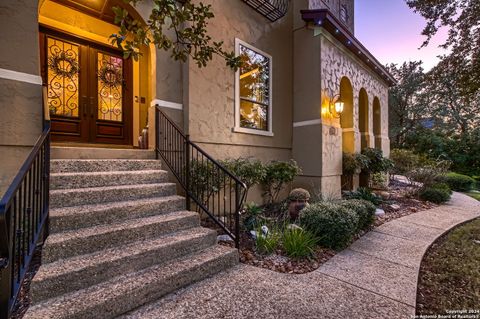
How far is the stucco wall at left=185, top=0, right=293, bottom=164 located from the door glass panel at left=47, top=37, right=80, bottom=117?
8.34 feet

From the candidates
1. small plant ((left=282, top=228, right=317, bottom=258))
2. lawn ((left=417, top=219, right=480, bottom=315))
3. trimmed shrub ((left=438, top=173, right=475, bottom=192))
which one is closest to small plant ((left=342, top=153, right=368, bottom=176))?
lawn ((left=417, top=219, right=480, bottom=315))

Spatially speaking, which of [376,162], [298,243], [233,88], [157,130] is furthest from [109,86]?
[376,162]

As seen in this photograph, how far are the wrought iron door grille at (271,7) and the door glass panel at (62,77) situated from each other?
408cm

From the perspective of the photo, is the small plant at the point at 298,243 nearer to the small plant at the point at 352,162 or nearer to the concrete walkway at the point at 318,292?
the concrete walkway at the point at 318,292

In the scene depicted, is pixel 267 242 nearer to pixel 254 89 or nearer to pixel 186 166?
pixel 186 166

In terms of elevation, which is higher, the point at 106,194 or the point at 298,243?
the point at 106,194

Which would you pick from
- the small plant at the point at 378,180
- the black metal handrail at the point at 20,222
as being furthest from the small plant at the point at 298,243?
the small plant at the point at 378,180

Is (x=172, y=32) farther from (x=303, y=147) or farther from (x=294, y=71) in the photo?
(x=303, y=147)

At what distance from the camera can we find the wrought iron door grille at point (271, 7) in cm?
570

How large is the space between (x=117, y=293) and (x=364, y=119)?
956 centimetres

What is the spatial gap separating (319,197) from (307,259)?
113 inches

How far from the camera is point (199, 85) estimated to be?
4.78 meters

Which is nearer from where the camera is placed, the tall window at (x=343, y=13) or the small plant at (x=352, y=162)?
the small plant at (x=352, y=162)

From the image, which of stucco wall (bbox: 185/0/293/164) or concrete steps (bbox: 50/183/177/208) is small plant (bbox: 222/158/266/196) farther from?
concrete steps (bbox: 50/183/177/208)
